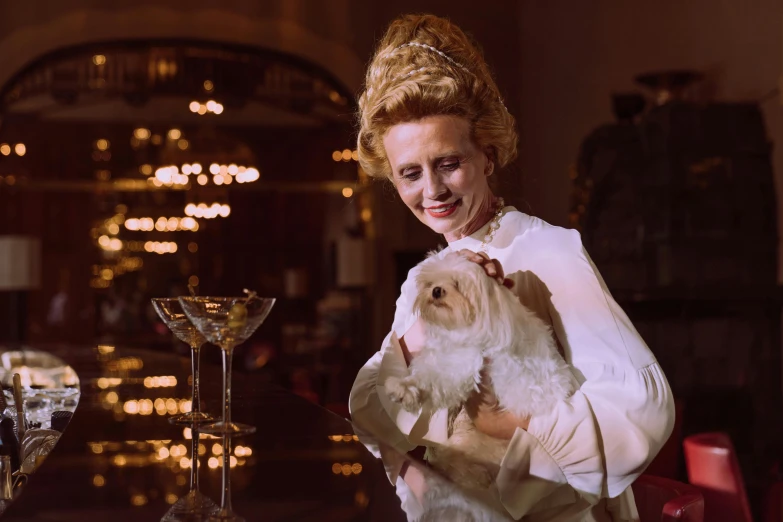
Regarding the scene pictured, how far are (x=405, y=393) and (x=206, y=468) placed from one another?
10.7 inches

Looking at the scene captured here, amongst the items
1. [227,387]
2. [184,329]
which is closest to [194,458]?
[227,387]

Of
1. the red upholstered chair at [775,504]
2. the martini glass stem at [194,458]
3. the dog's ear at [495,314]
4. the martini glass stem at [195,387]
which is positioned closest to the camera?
the martini glass stem at [194,458]

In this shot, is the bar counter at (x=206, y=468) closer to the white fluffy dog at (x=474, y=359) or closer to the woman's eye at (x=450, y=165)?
the white fluffy dog at (x=474, y=359)

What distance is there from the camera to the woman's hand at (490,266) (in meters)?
1.18

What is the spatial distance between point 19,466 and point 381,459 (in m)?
0.64

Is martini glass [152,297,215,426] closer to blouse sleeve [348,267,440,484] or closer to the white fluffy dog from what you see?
blouse sleeve [348,267,440,484]

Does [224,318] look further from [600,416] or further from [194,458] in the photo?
[600,416]

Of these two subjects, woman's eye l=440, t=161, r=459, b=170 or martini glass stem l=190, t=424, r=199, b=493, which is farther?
woman's eye l=440, t=161, r=459, b=170

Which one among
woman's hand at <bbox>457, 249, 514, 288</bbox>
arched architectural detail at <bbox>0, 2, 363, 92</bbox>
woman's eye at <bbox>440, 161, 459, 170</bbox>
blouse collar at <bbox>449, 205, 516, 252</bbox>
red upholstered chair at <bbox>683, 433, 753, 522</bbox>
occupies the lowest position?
red upholstered chair at <bbox>683, 433, 753, 522</bbox>

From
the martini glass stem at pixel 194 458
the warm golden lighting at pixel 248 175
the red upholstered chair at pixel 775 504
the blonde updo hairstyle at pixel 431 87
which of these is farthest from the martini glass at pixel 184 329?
the warm golden lighting at pixel 248 175

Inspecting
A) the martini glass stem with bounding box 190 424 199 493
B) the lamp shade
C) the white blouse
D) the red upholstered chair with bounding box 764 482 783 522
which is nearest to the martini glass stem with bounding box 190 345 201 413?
the martini glass stem with bounding box 190 424 199 493

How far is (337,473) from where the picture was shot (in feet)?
3.48

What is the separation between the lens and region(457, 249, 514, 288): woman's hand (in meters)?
1.18

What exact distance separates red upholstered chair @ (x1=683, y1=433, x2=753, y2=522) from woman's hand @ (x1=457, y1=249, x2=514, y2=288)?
786 millimetres
